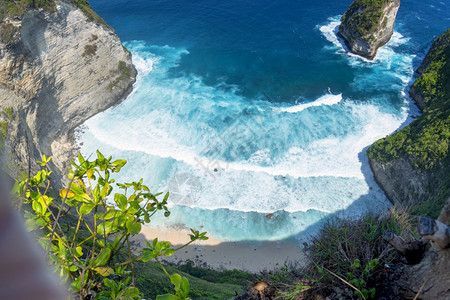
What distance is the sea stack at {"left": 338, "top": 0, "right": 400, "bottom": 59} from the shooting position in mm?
32219

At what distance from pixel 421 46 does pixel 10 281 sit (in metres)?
42.5

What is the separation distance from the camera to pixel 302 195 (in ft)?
64.3

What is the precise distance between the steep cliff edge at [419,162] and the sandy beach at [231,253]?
A: 7048mm

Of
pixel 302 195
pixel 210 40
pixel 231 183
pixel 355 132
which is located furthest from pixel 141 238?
pixel 210 40

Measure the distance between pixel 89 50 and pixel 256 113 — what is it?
1369 cm

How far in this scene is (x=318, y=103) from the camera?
2692 centimetres

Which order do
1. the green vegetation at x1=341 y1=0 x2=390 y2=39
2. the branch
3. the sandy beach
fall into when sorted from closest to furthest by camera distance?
the branch
the sandy beach
the green vegetation at x1=341 y1=0 x2=390 y2=39

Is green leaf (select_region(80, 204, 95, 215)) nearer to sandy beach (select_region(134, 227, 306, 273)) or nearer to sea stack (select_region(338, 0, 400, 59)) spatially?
sandy beach (select_region(134, 227, 306, 273))

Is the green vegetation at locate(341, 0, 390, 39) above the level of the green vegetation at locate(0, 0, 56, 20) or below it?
below

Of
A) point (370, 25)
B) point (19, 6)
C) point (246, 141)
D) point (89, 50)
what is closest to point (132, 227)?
point (246, 141)

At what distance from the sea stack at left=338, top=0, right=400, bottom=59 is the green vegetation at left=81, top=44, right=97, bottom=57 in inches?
1028

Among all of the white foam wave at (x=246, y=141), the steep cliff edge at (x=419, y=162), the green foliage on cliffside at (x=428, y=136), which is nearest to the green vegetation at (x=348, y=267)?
the steep cliff edge at (x=419, y=162)

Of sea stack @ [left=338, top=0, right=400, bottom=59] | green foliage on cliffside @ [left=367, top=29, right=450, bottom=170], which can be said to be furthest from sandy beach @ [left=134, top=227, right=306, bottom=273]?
sea stack @ [left=338, top=0, right=400, bottom=59]

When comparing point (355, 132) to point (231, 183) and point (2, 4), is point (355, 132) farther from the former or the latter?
point (2, 4)
